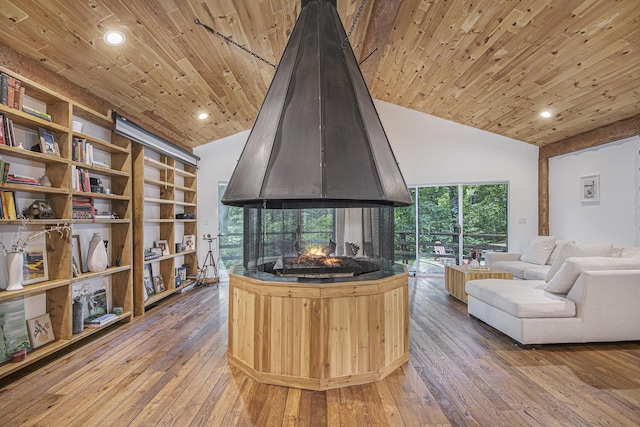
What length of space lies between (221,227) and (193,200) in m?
0.73

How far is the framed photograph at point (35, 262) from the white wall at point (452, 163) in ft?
10.7

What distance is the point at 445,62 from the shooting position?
4395 mm

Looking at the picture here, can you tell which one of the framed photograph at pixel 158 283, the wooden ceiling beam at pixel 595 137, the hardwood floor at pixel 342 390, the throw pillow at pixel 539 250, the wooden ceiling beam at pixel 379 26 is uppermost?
the wooden ceiling beam at pixel 379 26

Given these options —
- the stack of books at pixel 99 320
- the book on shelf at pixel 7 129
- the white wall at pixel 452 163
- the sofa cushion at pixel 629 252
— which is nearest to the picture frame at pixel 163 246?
the white wall at pixel 452 163

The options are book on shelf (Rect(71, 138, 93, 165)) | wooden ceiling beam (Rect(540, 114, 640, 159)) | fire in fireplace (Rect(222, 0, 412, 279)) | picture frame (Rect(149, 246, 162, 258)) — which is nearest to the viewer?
fire in fireplace (Rect(222, 0, 412, 279))

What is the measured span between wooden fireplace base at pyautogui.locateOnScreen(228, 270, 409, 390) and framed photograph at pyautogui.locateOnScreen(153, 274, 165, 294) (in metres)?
2.87

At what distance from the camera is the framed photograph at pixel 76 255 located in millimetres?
3208

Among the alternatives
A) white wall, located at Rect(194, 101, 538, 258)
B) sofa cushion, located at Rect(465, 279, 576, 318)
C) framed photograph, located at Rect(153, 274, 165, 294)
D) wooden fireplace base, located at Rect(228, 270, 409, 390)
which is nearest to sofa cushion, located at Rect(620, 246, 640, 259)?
Result: sofa cushion, located at Rect(465, 279, 576, 318)

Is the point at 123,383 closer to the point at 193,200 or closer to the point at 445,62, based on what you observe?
the point at 193,200

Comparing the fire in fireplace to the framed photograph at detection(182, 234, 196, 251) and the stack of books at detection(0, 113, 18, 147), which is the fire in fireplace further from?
the framed photograph at detection(182, 234, 196, 251)

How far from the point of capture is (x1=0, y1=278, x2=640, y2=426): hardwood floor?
2.00 metres

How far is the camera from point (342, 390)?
2.36 metres

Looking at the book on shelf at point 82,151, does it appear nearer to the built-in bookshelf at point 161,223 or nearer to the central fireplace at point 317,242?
the built-in bookshelf at point 161,223

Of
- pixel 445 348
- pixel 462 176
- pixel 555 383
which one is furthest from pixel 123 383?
pixel 462 176
